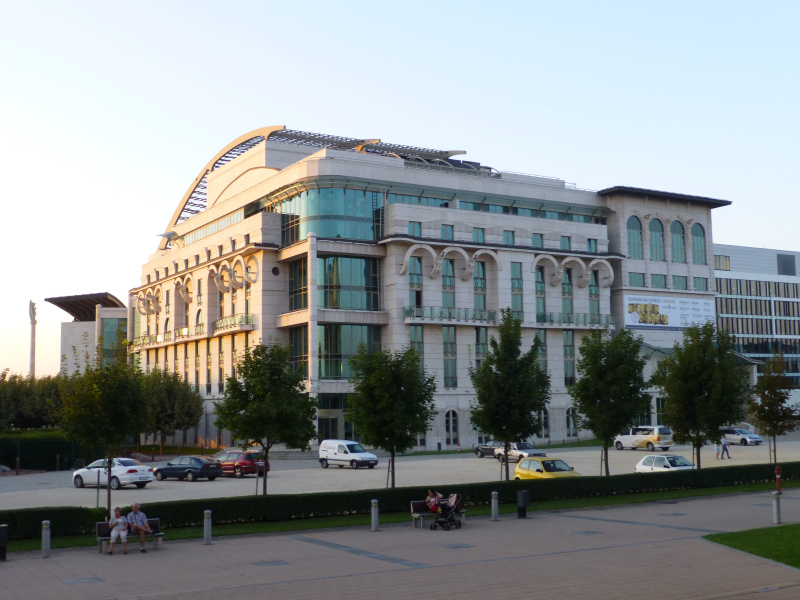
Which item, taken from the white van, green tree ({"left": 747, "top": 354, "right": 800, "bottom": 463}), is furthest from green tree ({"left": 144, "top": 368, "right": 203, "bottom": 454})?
green tree ({"left": 747, "top": 354, "right": 800, "bottom": 463})

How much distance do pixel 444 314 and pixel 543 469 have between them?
37920 mm

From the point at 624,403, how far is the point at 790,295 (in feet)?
337

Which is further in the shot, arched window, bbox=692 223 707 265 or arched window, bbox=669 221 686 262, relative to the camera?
arched window, bbox=692 223 707 265

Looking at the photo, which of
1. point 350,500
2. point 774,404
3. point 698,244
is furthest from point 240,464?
point 698,244

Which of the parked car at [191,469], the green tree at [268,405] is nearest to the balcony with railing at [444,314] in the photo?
the parked car at [191,469]

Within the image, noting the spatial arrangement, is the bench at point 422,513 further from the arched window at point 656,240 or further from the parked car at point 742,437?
the arched window at point 656,240

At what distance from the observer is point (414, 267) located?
72.5m

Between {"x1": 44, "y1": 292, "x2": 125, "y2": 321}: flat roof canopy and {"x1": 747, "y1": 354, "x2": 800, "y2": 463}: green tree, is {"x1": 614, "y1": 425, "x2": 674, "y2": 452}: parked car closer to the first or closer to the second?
{"x1": 747, "y1": 354, "x2": 800, "y2": 463}: green tree

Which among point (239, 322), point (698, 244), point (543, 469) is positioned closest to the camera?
point (543, 469)

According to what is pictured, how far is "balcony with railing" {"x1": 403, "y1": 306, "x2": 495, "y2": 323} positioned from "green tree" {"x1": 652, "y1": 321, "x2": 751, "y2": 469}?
34.1 m

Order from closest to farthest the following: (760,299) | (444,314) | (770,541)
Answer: (770,541)
(444,314)
(760,299)

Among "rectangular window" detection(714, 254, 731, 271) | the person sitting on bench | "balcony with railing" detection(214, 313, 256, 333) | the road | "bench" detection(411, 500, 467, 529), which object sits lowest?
the road

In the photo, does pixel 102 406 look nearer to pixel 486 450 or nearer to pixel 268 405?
pixel 268 405

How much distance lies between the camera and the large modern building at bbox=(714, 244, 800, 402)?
11750 cm
